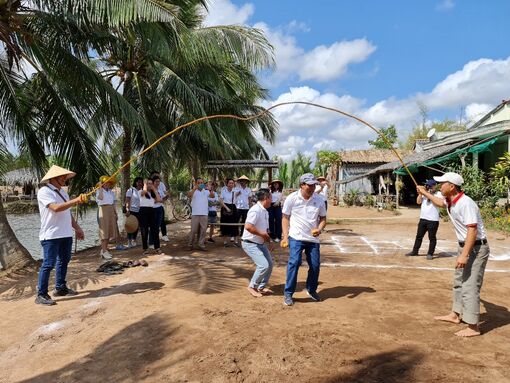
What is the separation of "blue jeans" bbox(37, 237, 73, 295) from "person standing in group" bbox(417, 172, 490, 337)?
4671mm

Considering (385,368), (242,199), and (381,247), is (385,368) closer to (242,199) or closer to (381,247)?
(381,247)

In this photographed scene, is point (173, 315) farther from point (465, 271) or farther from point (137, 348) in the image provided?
point (465, 271)

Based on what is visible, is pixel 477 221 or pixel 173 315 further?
pixel 173 315

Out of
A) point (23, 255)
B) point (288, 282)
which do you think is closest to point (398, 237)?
point (288, 282)

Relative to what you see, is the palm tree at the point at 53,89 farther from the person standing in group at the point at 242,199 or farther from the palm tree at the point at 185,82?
the person standing in group at the point at 242,199

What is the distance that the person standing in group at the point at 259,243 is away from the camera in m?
5.54

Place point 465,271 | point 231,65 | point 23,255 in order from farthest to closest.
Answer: point 231,65
point 23,255
point 465,271

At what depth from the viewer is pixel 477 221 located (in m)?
4.12

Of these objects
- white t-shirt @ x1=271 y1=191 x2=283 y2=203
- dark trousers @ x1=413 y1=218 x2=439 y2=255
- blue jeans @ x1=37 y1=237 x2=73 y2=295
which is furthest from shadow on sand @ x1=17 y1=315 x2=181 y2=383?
dark trousers @ x1=413 y1=218 x2=439 y2=255

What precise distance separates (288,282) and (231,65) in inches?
437

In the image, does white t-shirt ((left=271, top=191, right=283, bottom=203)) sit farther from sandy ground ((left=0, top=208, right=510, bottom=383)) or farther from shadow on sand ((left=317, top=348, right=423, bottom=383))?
shadow on sand ((left=317, top=348, right=423, bottom=383))

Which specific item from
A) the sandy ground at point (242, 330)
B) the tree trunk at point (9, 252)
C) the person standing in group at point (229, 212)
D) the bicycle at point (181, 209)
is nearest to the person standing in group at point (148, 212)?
the sandy ground at point (242, 330)

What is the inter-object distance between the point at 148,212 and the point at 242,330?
16.1ft

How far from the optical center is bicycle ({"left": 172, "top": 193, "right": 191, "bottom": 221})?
18.2 meters
